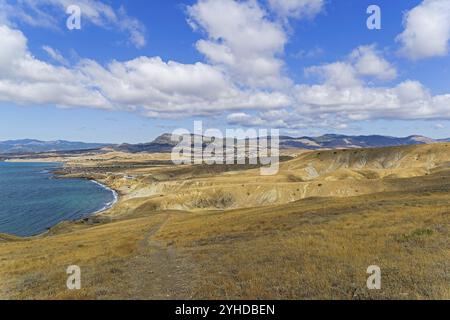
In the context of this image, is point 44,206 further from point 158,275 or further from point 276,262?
point 276,262

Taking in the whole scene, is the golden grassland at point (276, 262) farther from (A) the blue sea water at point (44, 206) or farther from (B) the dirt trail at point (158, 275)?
(A) the blue sea water at point (44, 206)

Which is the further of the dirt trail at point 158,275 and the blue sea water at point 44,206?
the blue sea water at point 44,206

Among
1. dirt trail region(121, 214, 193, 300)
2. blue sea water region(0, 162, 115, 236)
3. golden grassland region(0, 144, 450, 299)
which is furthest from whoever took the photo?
blue sea water region(0, 162, 115, 236)

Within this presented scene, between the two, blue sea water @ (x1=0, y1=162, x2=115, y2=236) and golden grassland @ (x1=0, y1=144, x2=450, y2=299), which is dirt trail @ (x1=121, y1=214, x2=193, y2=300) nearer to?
golden grassland @ (x1=0, y1=144, x2=450, y2=299)

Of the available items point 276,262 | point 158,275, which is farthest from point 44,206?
point 276,262

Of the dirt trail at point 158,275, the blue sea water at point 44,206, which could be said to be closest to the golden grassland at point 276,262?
the dirt trail at point 158,275

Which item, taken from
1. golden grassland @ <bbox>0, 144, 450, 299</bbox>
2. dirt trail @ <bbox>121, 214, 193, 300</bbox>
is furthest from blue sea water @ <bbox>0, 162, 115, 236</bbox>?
dirt trail @ <bbox>121, 214, 193, 300</bbox>

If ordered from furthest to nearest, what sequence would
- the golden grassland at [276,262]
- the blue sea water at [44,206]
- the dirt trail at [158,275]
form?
1. the blue sea water at [44,206]
2. the dirt trail at [158,275]
3. the golden grassland at [276,262]

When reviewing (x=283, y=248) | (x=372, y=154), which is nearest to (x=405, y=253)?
(x=283, y=248)

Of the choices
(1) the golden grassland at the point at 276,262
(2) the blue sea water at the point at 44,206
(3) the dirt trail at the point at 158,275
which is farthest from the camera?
(2) the blue sea water at the point at 44,206
